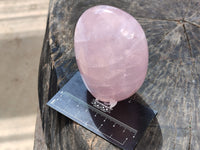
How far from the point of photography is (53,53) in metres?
0.77

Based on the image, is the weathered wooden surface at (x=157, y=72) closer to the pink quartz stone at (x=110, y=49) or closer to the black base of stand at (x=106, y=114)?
the black base of stand at (x=106, y=114)

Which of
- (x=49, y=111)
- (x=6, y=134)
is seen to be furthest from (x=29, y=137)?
(x=49, y=111)

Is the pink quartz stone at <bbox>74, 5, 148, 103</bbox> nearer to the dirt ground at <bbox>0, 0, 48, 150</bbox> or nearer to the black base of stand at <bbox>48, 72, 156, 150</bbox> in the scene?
the black base of stand at <bbox>48, 72, 156, 150</bbox>

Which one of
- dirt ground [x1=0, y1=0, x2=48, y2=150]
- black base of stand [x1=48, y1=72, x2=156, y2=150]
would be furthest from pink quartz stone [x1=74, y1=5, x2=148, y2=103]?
dirt ground [x1=0, y1=0, x2=48, y2=150]

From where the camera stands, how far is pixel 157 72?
2.47 ft

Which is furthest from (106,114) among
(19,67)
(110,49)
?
(19,67)

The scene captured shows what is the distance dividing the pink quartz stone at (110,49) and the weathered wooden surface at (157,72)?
0.15 metres

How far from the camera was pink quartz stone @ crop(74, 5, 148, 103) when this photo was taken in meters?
0.54

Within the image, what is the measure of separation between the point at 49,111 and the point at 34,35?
0.94 m

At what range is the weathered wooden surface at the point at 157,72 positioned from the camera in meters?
0.64

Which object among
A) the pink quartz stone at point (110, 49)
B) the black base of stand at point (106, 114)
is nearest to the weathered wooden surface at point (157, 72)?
the black base of stand at point (106, 114)

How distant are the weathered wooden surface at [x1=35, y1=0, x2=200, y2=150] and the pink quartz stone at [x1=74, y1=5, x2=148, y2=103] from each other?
0.49 feet

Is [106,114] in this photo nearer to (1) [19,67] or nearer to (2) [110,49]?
(2) [110,49]

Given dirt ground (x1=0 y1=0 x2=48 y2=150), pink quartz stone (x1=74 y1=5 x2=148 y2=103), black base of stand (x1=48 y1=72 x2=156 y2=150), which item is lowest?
dirt ground (x1=0 y1=0 x2=48 y2=150)
